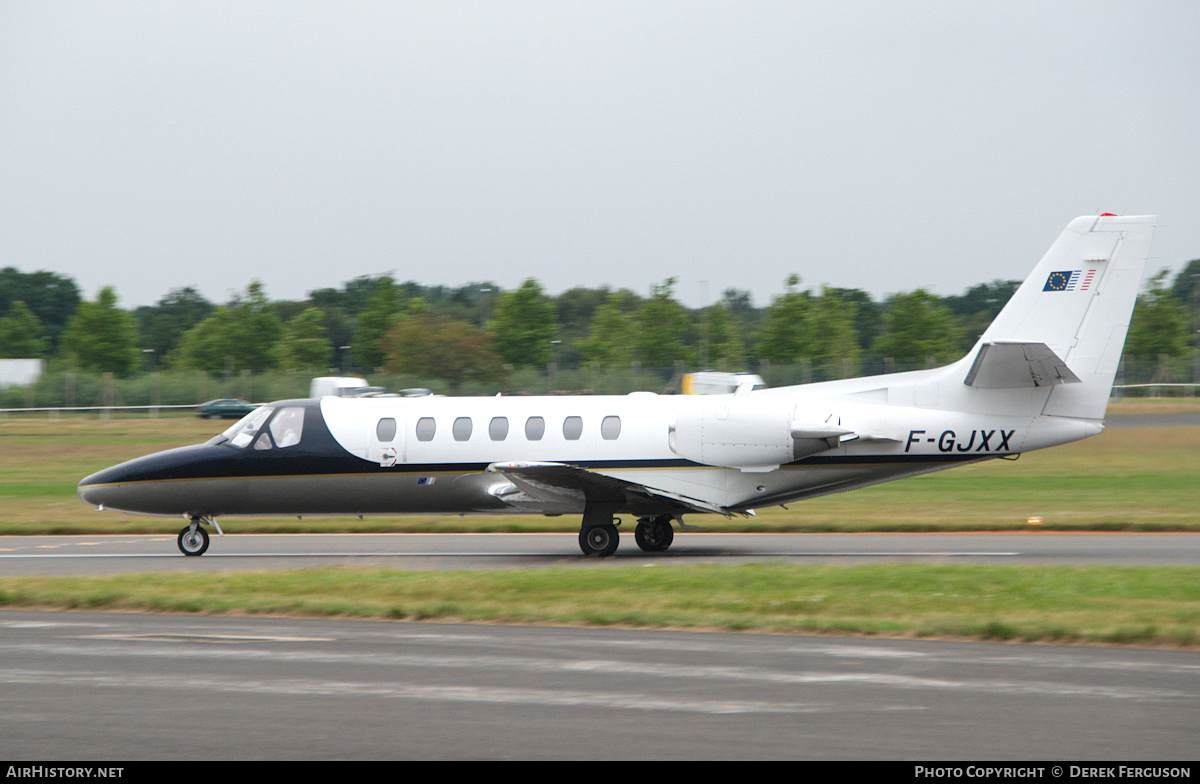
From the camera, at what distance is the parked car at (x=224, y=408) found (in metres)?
60.2

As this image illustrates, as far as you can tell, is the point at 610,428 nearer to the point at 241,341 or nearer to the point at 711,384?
the point at 711,384

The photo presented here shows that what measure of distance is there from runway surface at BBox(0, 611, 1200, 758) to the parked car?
5109cm

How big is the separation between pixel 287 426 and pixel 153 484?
8.16 feet

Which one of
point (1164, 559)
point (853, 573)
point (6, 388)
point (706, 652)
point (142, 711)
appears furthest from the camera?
point (6, 388)

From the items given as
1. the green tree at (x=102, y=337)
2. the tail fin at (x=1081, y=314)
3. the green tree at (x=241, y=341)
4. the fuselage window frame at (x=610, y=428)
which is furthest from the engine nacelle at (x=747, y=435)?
the green tree at (x=102, y=337)

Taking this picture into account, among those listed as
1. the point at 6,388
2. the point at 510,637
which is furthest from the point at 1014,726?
the point at 6,388

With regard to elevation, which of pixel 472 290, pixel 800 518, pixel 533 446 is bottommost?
pixel 800 518

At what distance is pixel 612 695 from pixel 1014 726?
2.70 metres

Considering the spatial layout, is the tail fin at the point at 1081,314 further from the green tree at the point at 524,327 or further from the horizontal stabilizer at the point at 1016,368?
the green tree at the point at 524,327

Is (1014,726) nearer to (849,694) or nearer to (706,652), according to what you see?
(849,694)

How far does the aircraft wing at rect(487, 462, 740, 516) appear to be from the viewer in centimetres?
1686

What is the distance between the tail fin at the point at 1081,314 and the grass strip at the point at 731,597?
3.64 meters

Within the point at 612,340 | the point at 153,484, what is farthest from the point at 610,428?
the point at 612,340

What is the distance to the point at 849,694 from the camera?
8.09m
